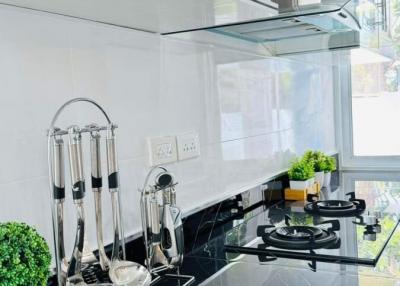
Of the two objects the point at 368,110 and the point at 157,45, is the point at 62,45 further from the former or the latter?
the point at 368,110

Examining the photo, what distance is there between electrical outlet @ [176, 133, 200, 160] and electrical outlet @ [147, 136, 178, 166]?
0.07ft

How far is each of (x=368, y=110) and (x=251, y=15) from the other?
1.96 m

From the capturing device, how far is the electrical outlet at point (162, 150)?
1336 mm

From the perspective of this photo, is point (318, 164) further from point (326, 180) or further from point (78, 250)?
point (78, 250)

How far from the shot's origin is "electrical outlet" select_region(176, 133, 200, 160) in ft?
4.78

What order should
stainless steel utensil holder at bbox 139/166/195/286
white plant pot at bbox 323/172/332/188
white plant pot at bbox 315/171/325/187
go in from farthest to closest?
white plant pot at bbox 323/172/332/188, white plant pot at bbox 315/171/325/187, stainless steel utensil holder at bbox 139/166/195/286

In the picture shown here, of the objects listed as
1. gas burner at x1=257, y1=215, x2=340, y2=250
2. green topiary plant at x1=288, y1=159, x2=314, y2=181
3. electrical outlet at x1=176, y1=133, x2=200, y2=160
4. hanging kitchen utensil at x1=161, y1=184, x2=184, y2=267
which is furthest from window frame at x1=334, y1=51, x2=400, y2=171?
hanging kitchen utensil at x1=161, y1=184, x2=184, y2=267

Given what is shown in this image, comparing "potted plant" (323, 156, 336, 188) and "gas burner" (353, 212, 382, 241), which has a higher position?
"potted plant" (323, 156, 336, 188)

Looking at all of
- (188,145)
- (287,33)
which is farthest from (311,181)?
(188,145)

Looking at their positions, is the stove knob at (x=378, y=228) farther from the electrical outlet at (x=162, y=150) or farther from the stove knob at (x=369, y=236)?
the electrical outlet at (x=162, y=150)

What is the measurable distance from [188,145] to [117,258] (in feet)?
1.81

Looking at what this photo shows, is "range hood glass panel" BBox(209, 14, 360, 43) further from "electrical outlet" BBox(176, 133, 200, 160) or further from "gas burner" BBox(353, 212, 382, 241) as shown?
"gas burner" BBox(353, 212, 382, 241)

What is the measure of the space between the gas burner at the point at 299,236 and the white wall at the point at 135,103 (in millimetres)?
249

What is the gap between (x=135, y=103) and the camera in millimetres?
1306
